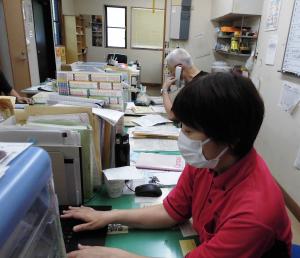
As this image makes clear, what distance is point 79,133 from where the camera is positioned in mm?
900

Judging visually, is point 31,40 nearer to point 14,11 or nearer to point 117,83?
point 14,11

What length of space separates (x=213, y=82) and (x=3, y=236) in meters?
0.56

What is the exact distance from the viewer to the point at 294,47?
231cm

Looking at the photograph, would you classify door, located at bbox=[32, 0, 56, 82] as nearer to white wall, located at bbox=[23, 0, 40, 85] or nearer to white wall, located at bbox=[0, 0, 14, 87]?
white wall, located at bbox=[23, 0, 40, 85]

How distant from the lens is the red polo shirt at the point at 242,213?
0.62 m

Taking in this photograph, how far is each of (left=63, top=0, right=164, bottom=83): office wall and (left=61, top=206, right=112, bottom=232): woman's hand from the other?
6863 millimetres

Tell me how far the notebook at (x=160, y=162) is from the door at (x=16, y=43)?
3.30 metres

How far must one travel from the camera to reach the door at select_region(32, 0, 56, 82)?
17.3 feet

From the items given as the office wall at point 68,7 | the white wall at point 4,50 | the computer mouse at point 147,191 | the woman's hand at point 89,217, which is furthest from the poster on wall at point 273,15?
the office wall at point 68,7

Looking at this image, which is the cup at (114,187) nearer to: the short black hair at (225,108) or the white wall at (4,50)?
the short black hair at (225,108)

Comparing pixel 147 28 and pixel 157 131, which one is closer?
pixel 157 131

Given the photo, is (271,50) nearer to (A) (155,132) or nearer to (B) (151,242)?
(A) (155,132)

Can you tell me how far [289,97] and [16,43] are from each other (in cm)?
390

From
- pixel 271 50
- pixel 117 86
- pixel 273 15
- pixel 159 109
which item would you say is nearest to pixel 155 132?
pixel 117 86
